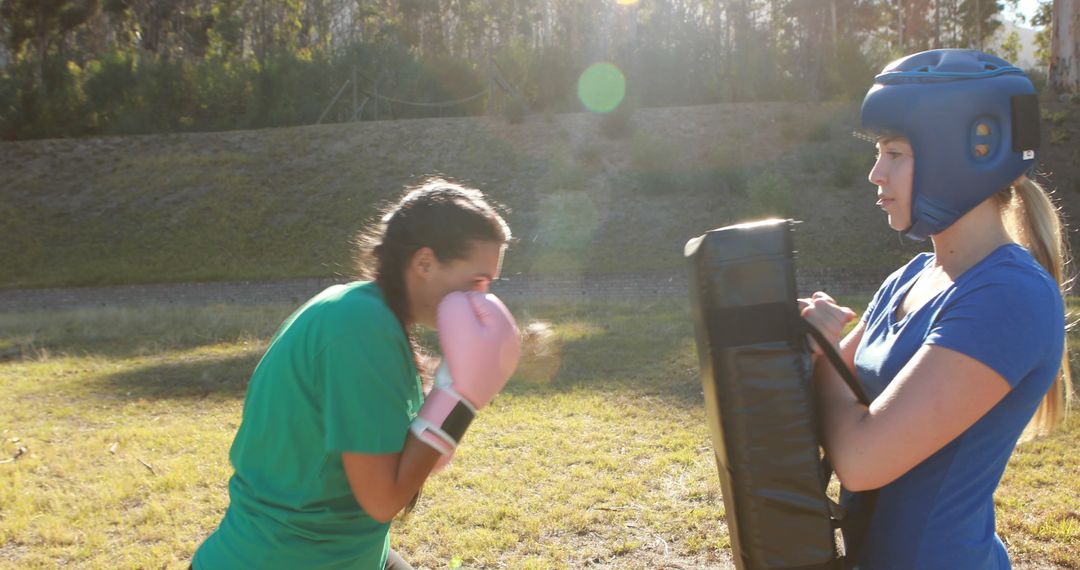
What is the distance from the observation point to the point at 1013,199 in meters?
1.81

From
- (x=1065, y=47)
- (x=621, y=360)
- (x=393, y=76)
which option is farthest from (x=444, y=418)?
(x=393, y=76)

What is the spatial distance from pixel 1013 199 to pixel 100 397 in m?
8.03

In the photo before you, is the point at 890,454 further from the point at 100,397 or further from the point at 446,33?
the point at 446,33

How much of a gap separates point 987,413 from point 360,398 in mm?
1174

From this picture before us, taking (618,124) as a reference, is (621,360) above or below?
below

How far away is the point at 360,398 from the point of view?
1796mm

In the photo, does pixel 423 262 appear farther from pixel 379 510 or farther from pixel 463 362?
pixel 379 510

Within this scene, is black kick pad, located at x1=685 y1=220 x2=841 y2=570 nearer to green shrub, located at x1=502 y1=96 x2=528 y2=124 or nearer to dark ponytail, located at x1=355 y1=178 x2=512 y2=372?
dark ponytail, located at x1=355 y1=178 x2=512 y2=372

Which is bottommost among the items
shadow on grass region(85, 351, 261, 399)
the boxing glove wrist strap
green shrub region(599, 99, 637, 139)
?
shadow on grass region(85, 351, 261, 399)

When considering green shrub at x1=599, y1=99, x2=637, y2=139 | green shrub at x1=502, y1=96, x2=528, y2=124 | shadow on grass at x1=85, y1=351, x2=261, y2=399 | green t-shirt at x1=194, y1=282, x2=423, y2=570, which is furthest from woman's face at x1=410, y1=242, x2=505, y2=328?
green shrub at x1=502, y1=96, x2=528, y2=124

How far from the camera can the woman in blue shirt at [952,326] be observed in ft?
4.94

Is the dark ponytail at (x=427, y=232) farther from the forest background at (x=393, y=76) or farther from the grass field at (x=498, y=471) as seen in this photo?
the forest background at (x=393, y=76)

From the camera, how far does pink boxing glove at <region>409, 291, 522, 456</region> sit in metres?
1.86

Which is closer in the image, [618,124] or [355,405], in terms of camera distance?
[355,405]
